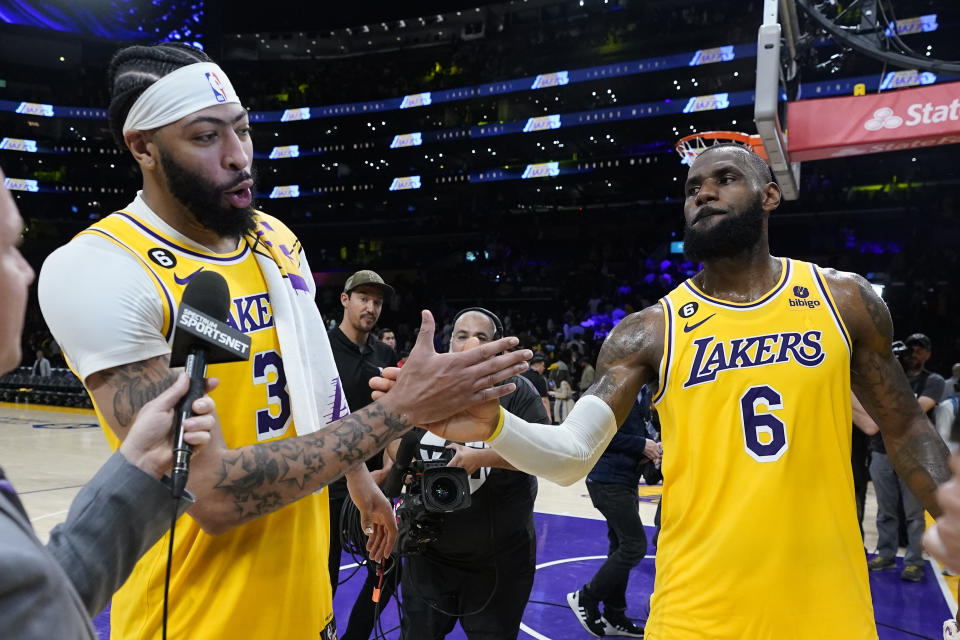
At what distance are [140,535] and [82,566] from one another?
10 cm

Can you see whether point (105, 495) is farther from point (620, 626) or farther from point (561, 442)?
point (620, 626)

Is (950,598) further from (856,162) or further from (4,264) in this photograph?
(856,162)

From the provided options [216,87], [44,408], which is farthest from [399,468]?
[44,408]

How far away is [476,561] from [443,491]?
0.67 m

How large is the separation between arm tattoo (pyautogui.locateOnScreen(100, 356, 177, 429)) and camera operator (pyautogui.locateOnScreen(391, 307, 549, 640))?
222 centimetres

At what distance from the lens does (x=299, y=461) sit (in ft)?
5.96

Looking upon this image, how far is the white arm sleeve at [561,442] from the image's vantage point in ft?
7.20

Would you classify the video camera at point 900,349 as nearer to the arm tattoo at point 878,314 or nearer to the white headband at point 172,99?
the arm tattoo at point 878,314

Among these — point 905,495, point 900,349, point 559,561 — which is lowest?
point 559,561

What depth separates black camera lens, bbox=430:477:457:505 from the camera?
3479 millimetres

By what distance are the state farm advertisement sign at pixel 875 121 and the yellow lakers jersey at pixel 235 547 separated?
731 cm

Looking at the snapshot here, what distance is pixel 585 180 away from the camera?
2839 cm

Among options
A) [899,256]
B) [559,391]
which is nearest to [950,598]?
[559,391]

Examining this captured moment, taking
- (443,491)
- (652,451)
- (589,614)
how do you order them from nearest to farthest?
(443,491), (589,614), (652,451)
